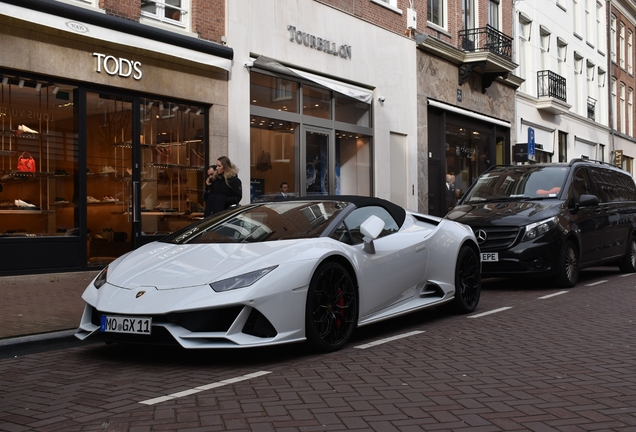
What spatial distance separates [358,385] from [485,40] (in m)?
22.3

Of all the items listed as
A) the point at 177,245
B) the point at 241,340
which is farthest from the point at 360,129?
the point at 241,340

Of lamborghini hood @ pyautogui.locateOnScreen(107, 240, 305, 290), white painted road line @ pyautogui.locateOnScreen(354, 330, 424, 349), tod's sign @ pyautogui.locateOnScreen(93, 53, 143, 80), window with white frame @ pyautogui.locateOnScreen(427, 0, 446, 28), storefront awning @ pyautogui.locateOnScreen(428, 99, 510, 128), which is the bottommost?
white painted road line @ pyautogui.locateOnScreen(354, 330, 424, 349)

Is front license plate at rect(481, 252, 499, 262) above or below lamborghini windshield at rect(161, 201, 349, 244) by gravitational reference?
below

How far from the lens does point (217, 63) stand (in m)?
14.4

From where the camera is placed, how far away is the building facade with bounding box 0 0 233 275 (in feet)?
37.6

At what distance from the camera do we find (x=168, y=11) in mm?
14078

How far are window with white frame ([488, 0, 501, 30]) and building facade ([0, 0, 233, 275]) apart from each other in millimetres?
15006

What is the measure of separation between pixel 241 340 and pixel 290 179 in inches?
471

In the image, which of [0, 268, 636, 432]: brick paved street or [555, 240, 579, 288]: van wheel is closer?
[0, 268, 636, 432]: brick paved street

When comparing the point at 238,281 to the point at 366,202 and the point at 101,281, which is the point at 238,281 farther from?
the point at 366,202

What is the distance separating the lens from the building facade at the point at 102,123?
37.6ft

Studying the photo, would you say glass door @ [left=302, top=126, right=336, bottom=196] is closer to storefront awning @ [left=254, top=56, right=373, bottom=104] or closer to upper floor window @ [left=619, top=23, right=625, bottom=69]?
storefront awning @ [left=254, top=56, right=373, bottom=104]

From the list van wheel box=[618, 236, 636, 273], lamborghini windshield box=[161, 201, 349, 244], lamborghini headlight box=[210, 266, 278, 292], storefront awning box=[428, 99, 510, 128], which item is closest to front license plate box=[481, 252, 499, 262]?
van wheel box=[618, 236, 636, 273]

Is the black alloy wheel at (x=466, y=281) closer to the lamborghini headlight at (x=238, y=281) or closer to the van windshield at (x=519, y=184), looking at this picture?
the lamborghini headlight at (x=238, y=281)
